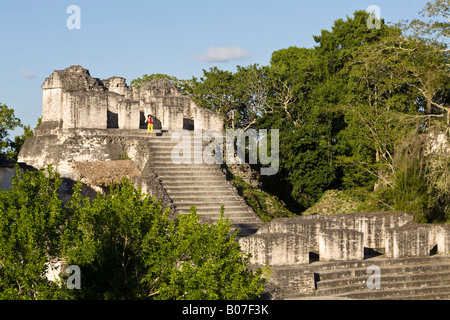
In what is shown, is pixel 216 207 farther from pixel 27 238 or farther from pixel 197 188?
pixel 27 238

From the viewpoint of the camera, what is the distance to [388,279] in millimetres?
17734

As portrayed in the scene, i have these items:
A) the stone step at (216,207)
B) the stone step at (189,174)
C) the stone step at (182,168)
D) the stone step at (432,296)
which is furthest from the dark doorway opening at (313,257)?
the stone step at (182,168)

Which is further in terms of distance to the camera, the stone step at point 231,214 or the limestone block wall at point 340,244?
the stone step at point 231,214

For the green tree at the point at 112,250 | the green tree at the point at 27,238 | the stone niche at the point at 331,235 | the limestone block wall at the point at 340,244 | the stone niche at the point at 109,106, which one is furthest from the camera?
the stone niche at the point at 109,106

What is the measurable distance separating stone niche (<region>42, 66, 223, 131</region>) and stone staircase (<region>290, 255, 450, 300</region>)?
383 inches

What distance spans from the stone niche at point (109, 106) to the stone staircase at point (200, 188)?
83.1 inches

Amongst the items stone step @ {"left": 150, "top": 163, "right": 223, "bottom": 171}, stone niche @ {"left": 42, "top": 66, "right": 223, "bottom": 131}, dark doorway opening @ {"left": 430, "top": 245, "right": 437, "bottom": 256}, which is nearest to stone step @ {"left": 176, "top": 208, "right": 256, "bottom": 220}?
stone step @ {"left": 150, "top": 163, "right": 223, "bottom": 171}

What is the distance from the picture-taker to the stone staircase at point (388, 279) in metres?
16.8

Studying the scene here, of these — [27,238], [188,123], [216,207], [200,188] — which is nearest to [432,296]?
[216,207]

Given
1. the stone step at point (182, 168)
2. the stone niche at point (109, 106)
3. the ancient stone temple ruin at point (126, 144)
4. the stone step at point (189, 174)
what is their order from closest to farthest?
1. the ancient stone temple ruin at point (126, 144)
2. the stone step at point (189, 174)
3. the stone step at point (182, 168)
4. the stone niche at point (109, 106)

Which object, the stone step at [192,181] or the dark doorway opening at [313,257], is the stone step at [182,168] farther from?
the dark doorway opening at [313,257]
